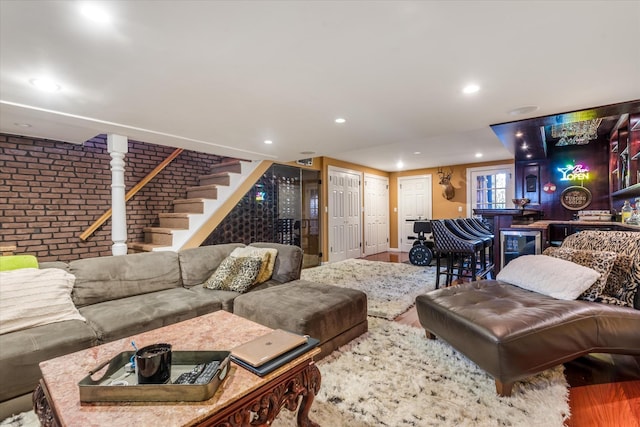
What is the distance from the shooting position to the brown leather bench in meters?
1.67

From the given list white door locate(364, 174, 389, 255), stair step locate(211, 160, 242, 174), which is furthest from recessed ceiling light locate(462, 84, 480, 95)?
white door locate(364, 174, 389, 255)

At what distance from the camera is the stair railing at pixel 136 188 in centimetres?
384

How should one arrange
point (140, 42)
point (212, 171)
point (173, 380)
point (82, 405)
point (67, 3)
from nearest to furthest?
point (82, 405)
point (173, 380)
point (67, 3)
point (140, 42)
point (212, 171)

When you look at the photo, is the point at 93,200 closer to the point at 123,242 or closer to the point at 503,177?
the point at 123,242

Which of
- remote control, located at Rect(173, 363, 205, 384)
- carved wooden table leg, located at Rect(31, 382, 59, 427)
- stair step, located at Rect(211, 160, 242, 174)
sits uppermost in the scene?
stair step, located at Rect(211, 160, 242, 174)

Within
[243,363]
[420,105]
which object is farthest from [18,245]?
[420,105]

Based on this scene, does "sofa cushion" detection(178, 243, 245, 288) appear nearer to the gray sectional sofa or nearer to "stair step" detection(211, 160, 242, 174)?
the gray sectional sofa

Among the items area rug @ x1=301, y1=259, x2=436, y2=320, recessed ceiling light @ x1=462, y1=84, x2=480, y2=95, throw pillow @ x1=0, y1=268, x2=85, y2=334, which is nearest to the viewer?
throw pillow @ x1=0, y1=268, x2=85, y2=334

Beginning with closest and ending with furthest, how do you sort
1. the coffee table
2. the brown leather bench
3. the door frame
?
the coffee table
the brown leather bench
the door frame

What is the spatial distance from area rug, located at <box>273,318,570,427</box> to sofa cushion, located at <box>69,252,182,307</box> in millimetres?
1672

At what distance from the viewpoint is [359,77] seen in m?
2.10

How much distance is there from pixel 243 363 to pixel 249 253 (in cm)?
183

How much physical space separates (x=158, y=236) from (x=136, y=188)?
809mm

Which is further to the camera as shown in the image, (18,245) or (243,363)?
(18,245)
